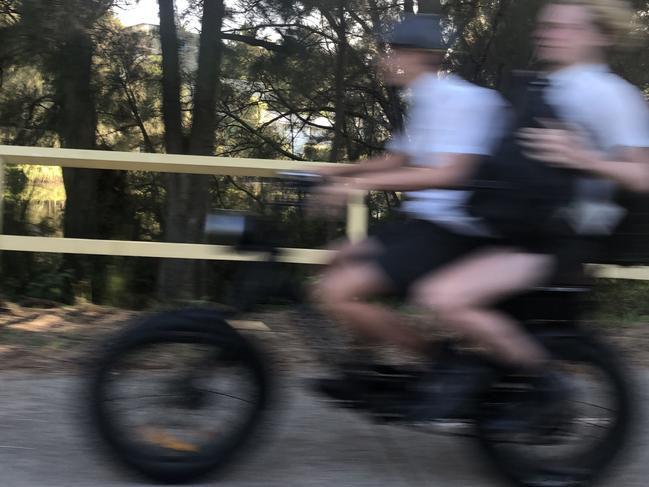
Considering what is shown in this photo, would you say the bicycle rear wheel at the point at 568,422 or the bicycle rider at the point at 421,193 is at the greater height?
the bicycle rider at the point at 421,193

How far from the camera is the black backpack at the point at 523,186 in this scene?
259cm

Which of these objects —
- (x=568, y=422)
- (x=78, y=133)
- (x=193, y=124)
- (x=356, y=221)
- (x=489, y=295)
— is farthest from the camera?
(x=78, y=133)

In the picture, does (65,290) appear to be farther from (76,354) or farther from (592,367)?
(592,367)

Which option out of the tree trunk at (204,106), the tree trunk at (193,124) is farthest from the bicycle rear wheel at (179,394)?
the tree trunk at (204,106)

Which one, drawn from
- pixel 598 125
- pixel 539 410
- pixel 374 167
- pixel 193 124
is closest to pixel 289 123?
pixel 193 124

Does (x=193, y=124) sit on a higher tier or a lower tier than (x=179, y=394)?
higher

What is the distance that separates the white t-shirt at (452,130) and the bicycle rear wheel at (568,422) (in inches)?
22.5

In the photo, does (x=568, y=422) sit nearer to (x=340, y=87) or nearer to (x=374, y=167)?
(x=374, y=167)

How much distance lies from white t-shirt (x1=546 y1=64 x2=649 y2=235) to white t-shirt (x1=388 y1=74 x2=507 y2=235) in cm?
23

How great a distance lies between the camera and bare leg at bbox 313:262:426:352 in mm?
2766

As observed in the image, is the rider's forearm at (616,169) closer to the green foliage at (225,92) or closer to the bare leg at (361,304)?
the bare leg at (361,304)

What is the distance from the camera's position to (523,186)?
8.54 ft

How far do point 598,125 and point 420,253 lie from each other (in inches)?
29.8

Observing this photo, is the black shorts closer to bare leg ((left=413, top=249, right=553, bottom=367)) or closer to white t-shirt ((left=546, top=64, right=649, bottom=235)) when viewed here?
bare leg ((left=413, top=249, right=553, bottom=367))
